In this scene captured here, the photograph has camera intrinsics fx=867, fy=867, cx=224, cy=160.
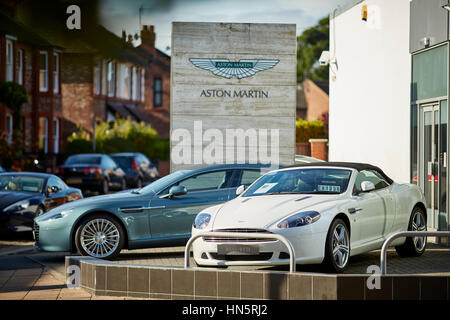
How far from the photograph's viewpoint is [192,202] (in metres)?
Result: 13.4

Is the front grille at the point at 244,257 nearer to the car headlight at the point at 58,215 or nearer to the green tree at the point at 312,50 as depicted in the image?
the car headlight at the point at 58,215

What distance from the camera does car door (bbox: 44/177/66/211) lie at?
712 inches

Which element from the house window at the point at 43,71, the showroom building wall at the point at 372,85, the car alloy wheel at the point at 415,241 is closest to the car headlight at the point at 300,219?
the car alloy wheel at the point at 415,241

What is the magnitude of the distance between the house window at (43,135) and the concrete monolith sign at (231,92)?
30068 millimetres

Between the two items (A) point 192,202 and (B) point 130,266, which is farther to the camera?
(A) point 192,202

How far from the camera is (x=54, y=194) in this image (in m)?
18.5

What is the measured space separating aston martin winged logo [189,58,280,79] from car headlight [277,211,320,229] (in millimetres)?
6020

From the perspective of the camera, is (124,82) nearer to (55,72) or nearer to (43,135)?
(55,72)

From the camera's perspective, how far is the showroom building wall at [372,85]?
17922mm

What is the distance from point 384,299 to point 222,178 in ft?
18.3

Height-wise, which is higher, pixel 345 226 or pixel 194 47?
pixel 194 47

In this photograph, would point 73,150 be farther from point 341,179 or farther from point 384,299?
point 384,299
